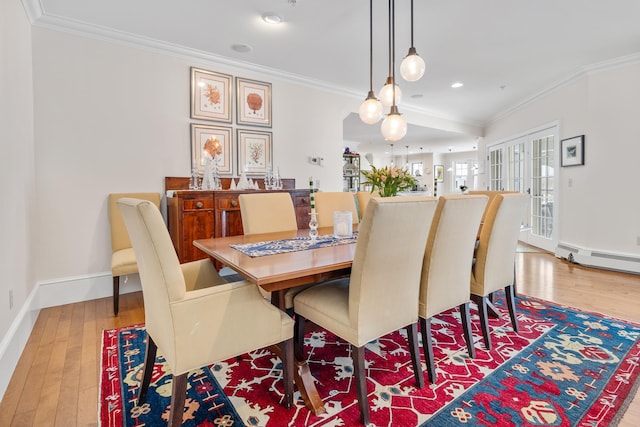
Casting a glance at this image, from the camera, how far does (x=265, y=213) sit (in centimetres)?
261

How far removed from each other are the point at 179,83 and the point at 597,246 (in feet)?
18.2

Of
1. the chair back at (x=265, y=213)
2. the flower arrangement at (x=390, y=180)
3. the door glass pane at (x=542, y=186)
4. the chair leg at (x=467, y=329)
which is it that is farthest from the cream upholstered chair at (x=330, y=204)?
the door glass pane at (x=542, y=186)

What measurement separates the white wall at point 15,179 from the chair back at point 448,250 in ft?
7.44

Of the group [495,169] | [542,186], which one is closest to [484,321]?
[542,186]

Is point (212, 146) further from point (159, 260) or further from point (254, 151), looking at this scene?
point (159, 260)

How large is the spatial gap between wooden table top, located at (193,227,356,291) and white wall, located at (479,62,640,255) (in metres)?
4.10

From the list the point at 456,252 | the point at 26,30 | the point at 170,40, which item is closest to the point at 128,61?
the point at 170,40

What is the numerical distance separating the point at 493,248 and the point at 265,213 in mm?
1675

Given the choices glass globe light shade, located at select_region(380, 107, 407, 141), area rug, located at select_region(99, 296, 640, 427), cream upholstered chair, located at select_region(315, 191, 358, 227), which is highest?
glass globe light shade, located at select_region(380, 107, 407, 141)

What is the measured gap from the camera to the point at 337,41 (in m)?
3.32

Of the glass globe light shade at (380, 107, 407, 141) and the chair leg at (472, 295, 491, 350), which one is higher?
the glass globe light shade at (380, 107, 407, 141)

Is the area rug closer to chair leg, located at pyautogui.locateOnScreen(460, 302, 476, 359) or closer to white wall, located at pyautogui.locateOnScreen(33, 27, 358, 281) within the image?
chair leg, located at pyautogui.locateOnScreen(460, 302, 476, 359)

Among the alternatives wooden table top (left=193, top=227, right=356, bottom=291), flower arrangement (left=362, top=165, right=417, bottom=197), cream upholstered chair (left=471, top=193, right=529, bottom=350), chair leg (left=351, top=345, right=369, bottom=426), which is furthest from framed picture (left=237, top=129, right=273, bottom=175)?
chair leg (left=351, top=345, right=369, bottom=426)

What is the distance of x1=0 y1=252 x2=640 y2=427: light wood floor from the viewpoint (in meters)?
1.52
